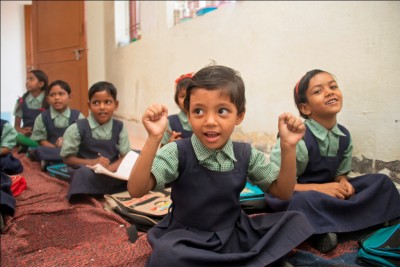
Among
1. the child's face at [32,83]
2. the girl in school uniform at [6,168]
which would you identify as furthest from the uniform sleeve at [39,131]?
the girl in school uniform at [6,168]

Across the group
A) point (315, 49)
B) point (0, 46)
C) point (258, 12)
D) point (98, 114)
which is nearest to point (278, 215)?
point (315, 49)

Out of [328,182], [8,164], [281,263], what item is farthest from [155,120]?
[8,164]

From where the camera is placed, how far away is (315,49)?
2.19m

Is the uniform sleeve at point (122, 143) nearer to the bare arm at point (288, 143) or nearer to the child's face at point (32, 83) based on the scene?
the bare arm at point (288, 143)

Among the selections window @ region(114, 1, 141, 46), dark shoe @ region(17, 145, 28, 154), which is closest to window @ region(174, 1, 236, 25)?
window @ region(114, 1, 141, 46)

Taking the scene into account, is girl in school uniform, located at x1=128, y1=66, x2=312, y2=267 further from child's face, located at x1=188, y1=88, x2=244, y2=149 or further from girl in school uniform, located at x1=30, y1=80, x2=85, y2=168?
girl in school uniform, located at x1=30, y1=80, x2=85, y2=168

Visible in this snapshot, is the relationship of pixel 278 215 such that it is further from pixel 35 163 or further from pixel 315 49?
pixel 35 163

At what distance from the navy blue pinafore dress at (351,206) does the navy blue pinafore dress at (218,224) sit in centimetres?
29

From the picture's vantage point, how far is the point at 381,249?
1.34 m

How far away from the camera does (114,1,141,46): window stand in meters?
4.89

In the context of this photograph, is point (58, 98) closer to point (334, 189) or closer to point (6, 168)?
point (6, 168)

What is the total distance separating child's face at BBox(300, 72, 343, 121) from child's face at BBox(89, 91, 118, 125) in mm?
1311

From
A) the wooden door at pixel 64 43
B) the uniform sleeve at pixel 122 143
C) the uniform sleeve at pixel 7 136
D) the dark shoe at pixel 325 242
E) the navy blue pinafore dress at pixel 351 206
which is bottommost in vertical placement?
the dark shoe at pixel 325 242

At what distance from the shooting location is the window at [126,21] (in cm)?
489
